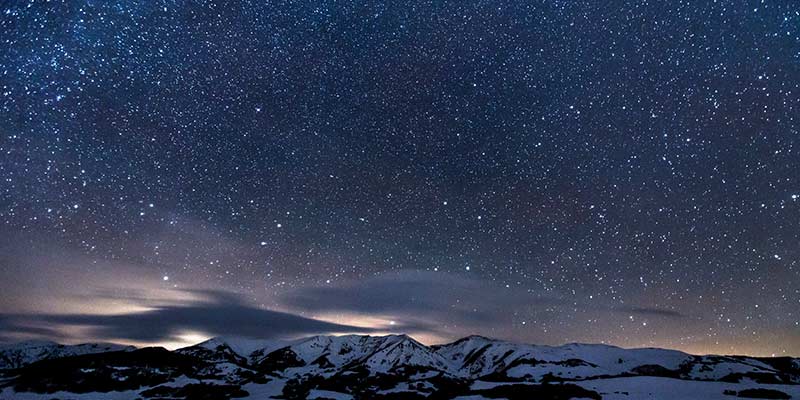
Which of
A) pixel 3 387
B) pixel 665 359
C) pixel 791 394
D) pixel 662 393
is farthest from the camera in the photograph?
pixel 665 359

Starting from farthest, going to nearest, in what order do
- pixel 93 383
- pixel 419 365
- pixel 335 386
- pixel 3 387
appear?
pixel 419 365
pixel 335 386
pixel 93 383
pixel 3 387

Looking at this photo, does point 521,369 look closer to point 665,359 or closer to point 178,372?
point 665,359

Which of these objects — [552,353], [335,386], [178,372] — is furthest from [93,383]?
[552,353]

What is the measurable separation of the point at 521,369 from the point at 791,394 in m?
93.1

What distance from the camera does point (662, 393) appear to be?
190 feet

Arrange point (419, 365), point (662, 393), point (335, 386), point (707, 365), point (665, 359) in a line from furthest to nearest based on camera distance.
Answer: point (419, 365)
point (665, 359)
point (707, 365)
point (335, 386)
point (662, 393)

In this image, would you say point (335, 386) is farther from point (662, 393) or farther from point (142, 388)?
point (662, 393)

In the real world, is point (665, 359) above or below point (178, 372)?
above

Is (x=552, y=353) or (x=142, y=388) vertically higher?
(x=552, y=353)

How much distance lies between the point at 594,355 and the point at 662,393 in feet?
372

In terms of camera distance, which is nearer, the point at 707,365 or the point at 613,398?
the point at 613,398

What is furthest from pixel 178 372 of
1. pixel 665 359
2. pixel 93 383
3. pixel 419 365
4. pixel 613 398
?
pixel 665 359

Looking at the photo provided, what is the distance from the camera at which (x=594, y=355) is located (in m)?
161

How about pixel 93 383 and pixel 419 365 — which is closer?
pixel 93 383
